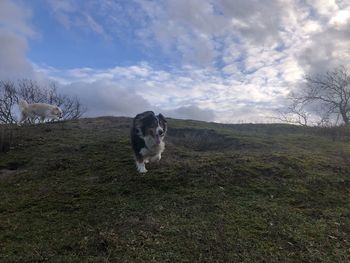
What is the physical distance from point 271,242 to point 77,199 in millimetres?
3646

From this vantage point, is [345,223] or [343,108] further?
[343,108]

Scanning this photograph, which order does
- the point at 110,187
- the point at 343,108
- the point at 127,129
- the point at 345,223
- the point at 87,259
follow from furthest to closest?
the point at 343,108
the point at 127,129
the point at 110,187
the point at 345,223
the point at 87,259

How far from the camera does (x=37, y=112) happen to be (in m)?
17.6

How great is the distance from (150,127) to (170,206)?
8.36 feet

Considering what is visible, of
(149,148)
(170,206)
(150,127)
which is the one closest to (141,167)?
(149,148)

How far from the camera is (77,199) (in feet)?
22.9

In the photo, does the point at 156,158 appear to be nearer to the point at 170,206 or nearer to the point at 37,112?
the point at 170,206

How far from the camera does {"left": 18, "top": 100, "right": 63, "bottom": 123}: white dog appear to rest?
674 inches

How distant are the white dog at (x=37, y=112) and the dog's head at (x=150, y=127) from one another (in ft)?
33.5

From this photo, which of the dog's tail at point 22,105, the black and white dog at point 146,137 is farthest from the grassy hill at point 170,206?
the dog's tail at point 22,105

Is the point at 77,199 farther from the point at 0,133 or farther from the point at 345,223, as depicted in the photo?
the point at 0,133

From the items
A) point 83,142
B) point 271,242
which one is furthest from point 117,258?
point 83,142

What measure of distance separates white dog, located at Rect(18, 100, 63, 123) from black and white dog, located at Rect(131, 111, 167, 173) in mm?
10174

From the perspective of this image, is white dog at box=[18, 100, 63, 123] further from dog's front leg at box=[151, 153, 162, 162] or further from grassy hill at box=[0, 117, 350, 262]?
dog's front leg at box=[151, 153, 162, 162]
